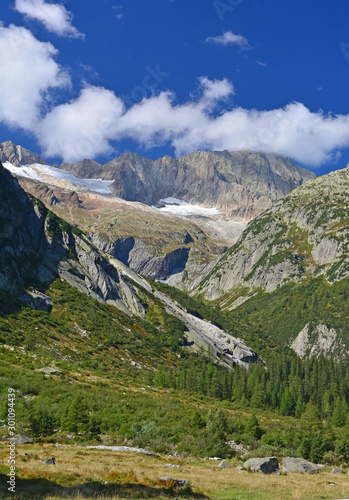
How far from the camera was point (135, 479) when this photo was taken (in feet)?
73.4

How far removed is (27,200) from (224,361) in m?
115

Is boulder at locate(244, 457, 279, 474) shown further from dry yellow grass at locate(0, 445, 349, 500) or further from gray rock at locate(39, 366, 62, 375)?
gray rock at locate(39, 366, 62, 375)

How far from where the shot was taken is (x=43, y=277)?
14062cm

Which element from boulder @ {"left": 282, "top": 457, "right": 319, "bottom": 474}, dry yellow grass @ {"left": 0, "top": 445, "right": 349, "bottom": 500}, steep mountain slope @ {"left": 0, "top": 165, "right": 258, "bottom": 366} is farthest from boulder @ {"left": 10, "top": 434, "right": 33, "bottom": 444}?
steep mountain slope @ {"left": 0, "top": 165, "right": 258, "bottom": 366}

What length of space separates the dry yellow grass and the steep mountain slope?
3627 inches

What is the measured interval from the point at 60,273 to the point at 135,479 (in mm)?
136376

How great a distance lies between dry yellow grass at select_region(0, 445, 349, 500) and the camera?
19750 mm

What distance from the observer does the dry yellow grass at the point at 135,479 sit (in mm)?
19750

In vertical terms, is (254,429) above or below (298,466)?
below

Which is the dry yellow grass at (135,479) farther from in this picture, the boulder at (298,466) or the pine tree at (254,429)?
the pine tree at (254,429)

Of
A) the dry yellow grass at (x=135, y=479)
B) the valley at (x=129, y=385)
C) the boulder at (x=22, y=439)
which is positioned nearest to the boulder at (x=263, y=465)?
the valley at (x=129, y=385)

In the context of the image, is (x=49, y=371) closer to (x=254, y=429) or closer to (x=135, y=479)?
(x=254, y=429)

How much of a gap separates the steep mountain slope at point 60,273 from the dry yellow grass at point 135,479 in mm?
92129

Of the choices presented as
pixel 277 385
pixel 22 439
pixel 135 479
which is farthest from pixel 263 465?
pixel 277 385
